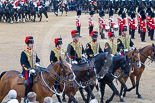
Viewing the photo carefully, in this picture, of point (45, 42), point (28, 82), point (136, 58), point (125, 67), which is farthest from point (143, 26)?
point (28, 82)

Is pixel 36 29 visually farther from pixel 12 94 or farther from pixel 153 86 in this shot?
pixel 12 94

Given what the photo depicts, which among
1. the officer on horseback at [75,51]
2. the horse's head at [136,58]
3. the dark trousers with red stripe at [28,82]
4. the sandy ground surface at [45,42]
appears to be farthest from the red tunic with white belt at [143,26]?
the dark trousers with red stripe at [28,82]

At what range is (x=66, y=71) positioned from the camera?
25.2 feet

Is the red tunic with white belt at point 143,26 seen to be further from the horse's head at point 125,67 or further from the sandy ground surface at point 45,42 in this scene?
the horse's head at point 125,67

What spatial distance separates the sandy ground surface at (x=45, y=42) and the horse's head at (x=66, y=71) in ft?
7.62

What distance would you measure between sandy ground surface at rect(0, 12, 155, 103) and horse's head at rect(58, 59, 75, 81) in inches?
91.4

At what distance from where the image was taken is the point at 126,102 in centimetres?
991

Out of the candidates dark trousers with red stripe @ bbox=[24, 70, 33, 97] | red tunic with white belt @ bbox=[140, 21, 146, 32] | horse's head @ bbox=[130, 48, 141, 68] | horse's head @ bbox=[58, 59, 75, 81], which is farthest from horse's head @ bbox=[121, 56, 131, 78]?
red tunic with white belt @ bbox=[140, 21, 146, 32]

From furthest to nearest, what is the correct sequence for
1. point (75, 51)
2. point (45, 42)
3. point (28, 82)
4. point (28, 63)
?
point (45, 42) < point (75, 51) < point (28, 63) < point (28, 82)

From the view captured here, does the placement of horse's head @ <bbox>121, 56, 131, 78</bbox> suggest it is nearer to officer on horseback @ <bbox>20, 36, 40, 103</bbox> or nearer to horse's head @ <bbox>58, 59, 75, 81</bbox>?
horse's head @ <bbox>58, 59, 75, 81</bbox>

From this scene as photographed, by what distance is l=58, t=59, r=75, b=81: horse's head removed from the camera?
7.67m

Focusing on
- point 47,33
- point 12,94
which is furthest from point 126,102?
point 47,33

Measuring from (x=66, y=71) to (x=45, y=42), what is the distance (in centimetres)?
1172

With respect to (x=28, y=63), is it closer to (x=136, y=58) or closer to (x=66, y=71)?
(x=66, y=71)
